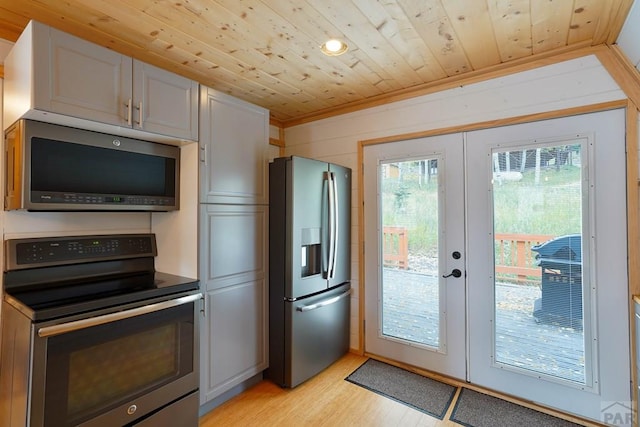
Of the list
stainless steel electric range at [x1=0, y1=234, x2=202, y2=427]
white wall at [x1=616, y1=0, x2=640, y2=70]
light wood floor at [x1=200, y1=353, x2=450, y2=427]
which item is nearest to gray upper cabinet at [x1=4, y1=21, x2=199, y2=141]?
stainless steel electric range at [x1=0, y1=234, x2=202, y2=427]

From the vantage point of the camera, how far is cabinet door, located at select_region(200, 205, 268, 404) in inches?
83.5

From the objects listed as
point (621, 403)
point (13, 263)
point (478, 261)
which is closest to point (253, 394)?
point (13, 263)

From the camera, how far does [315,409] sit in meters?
2.23

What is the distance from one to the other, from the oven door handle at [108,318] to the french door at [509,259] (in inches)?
67.5

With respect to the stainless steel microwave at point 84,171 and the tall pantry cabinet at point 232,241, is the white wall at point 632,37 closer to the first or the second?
the tall pantry cabinet at point 232,241

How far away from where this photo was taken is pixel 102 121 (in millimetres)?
1646

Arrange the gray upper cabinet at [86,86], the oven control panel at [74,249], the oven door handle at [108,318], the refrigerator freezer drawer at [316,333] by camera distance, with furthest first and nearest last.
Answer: the refrigerator freezer drawer at [316,333] → the oven control panel at [74,249] → the gray upper cabinet at [86,86] → the oven door handle at [108,318]

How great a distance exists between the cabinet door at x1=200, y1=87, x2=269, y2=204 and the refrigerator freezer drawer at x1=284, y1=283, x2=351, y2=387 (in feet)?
3.07

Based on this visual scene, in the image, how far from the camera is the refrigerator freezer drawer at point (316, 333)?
2443mm

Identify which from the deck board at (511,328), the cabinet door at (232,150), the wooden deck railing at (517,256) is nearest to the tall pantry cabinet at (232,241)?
the cabinet door at (232,150)

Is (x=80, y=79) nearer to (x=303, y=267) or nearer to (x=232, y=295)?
(x=232, y=295)

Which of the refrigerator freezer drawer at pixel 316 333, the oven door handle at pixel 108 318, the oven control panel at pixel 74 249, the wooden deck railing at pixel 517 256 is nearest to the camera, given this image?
the oven door handle at pixel 108 318

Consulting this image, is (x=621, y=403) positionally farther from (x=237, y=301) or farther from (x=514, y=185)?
(x=237, y=301)

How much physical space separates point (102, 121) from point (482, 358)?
2935mm
